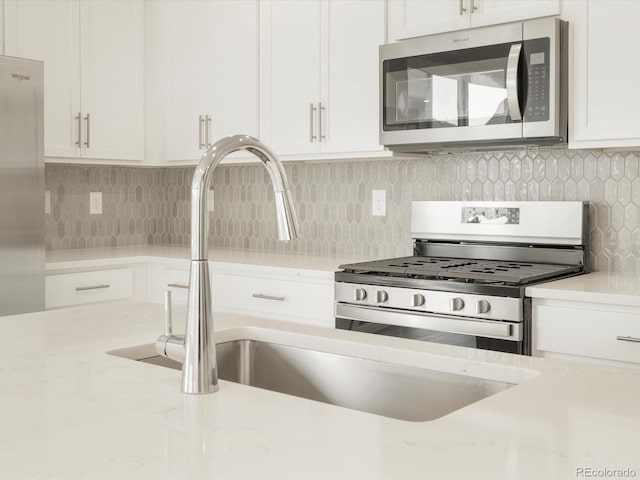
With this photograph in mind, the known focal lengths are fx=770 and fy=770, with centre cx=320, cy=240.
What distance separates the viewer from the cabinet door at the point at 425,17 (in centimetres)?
305

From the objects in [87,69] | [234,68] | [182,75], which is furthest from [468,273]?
[87,69]

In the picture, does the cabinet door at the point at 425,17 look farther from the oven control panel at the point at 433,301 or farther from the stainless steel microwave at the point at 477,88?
the oven control panel at the point at 433,301

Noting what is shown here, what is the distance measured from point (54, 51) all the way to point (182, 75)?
0.67 metres

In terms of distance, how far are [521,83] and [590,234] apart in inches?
27.3

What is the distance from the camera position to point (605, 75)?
2717mm

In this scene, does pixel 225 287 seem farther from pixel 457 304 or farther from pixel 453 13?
pixel 453 13

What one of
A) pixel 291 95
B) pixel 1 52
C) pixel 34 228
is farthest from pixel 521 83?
pixel 1 52

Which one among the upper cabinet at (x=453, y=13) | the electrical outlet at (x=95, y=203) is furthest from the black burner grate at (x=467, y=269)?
the electrical outlet at (x=95, y=203)

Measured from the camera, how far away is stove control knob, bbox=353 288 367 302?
2947 millimetres

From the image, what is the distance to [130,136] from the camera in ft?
13.9

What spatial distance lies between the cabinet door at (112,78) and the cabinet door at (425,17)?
164 cm

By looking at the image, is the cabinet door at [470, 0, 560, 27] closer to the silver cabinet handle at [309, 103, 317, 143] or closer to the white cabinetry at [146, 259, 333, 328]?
the silver cabinet handle at [309, 103, 317, 143]

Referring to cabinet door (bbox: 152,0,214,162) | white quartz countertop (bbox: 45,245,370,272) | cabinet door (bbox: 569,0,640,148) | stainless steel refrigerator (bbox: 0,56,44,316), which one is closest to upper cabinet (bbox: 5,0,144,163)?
cabinet door (bbox: 152,0,214,162)

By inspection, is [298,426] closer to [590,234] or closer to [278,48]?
[590,234]
